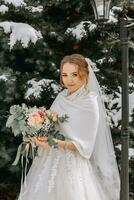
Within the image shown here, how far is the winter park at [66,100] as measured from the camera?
5484 mm

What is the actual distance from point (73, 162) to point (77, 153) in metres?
0.10

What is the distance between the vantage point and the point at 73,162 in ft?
18.3

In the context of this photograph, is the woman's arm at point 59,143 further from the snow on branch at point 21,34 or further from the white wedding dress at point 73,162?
the snow on branch at point 21,34

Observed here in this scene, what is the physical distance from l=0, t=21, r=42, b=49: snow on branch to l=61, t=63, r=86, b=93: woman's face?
1.75m

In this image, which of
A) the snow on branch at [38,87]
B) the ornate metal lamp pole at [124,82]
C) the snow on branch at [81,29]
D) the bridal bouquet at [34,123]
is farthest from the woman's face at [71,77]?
the snow on branch at [81,29]

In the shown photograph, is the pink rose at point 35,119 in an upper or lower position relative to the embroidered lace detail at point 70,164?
upper

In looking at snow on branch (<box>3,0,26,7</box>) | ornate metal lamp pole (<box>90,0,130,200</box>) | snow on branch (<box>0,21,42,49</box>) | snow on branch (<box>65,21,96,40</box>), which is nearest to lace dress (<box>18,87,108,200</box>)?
ornate metal lamp pole (<box>90,0,130,200</box>)

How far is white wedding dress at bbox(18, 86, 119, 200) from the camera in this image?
5.51m

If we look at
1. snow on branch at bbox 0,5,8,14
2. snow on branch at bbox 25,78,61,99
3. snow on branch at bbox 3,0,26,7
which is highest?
snow on branch at bbox 3,0,26,7

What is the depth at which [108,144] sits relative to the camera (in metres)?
5.88

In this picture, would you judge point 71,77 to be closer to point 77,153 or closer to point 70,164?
point 77,153

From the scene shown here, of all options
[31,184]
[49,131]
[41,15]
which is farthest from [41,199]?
[41,15]

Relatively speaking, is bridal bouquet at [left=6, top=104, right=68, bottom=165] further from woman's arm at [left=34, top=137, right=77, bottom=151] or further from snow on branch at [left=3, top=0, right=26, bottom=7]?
snow on branch at [left=3, top=0, right=26, bottom=7]

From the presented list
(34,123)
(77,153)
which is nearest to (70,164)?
(77,153)
